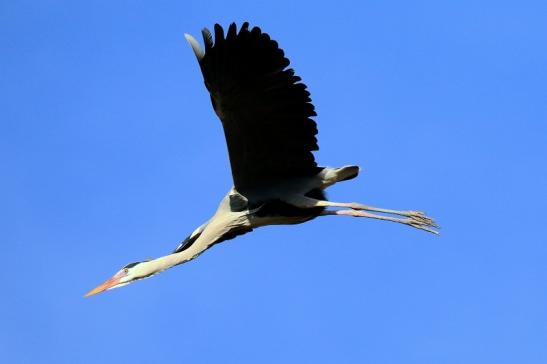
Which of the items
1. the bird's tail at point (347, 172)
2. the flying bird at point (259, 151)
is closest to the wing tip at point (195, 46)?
the flying bird at point (259, 151)

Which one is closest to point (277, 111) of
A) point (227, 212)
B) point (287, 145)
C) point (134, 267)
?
point (287, 145)

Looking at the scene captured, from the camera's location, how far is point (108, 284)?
1284 cm

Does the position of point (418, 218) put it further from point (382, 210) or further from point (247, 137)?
point (247, 137)

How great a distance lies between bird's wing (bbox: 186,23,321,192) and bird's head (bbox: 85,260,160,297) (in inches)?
50.6

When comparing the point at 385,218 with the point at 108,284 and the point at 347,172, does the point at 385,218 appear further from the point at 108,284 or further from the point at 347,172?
the point at 108,284

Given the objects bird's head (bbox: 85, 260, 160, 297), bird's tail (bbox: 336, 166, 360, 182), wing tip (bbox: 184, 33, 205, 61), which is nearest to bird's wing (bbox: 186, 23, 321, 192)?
wing tip (bbox: 184, 33, 205, 61)

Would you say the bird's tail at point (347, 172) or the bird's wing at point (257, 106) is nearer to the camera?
the bird's wing at point (257, 106)

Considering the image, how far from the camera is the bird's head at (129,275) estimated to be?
12.6 meters

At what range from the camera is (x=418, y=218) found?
1345 cm

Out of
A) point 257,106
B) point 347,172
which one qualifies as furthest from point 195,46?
point 347,172

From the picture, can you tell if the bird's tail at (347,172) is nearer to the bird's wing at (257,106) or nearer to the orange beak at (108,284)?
the bird's wing at (257,106)

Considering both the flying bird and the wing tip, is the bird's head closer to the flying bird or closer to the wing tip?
the flying bird

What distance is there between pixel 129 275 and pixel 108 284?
26 centimetres

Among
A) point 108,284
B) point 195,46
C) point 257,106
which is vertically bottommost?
point 108,284
